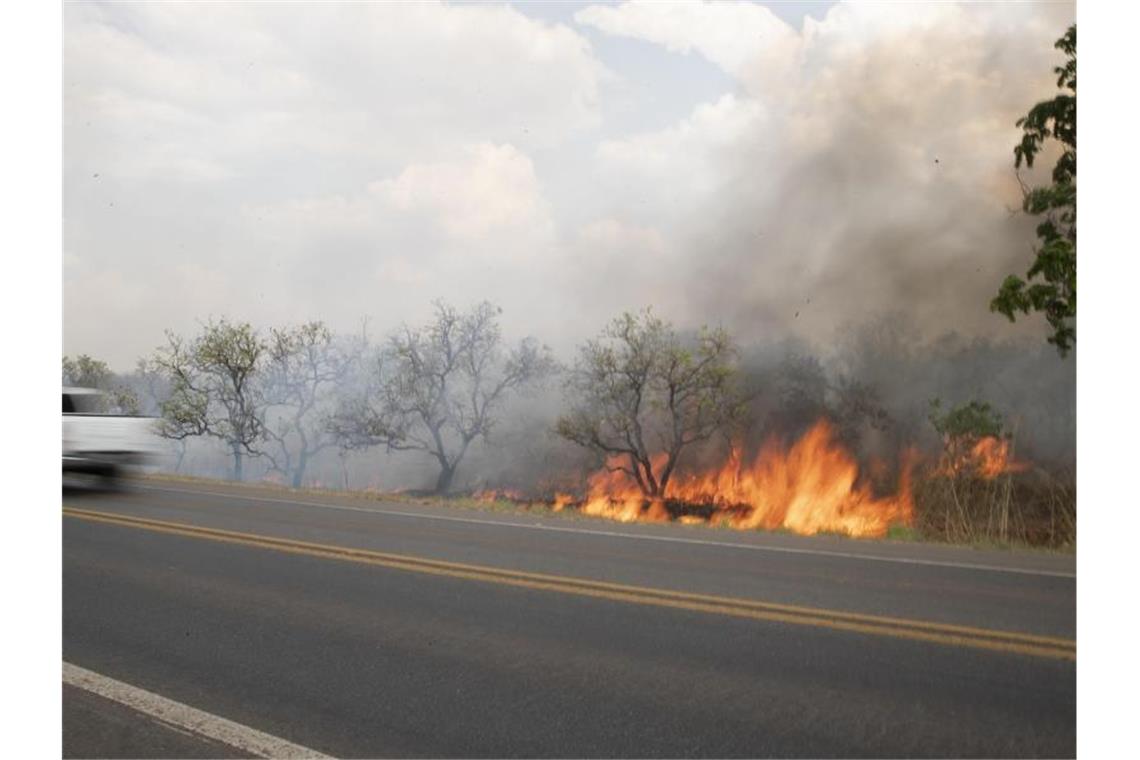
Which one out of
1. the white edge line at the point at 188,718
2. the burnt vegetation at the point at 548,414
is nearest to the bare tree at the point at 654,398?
the burnt vegetation at the point at 548,414

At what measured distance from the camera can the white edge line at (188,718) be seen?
413 cm

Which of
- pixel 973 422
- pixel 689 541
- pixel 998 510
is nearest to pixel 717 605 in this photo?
pixel 689 541

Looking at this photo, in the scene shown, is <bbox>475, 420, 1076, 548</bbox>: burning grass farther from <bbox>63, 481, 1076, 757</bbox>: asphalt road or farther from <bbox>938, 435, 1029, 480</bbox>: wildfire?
<bbox>63, 481, 1076, 757</bbox>: asphalt road

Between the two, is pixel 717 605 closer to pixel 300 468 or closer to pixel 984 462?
pixel 984 462

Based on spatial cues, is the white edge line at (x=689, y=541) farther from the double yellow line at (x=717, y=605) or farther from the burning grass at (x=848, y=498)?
the double yellow line at (x=717, y=605)

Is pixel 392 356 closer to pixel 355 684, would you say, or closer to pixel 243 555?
pixel 243 555

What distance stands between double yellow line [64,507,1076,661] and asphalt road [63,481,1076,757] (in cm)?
3

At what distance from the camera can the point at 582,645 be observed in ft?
18.6

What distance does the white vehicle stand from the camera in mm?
15758

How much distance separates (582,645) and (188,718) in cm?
220

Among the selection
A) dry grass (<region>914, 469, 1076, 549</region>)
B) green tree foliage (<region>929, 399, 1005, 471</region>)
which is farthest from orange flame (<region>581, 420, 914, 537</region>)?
dry grass (<region>914, 469, 1076, 549</region>)

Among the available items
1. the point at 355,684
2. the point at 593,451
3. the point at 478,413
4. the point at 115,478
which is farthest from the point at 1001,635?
Answer: the point at 478,413

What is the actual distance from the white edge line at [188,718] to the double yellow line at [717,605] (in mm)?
3124

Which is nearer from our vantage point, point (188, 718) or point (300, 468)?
point (188, 718)
